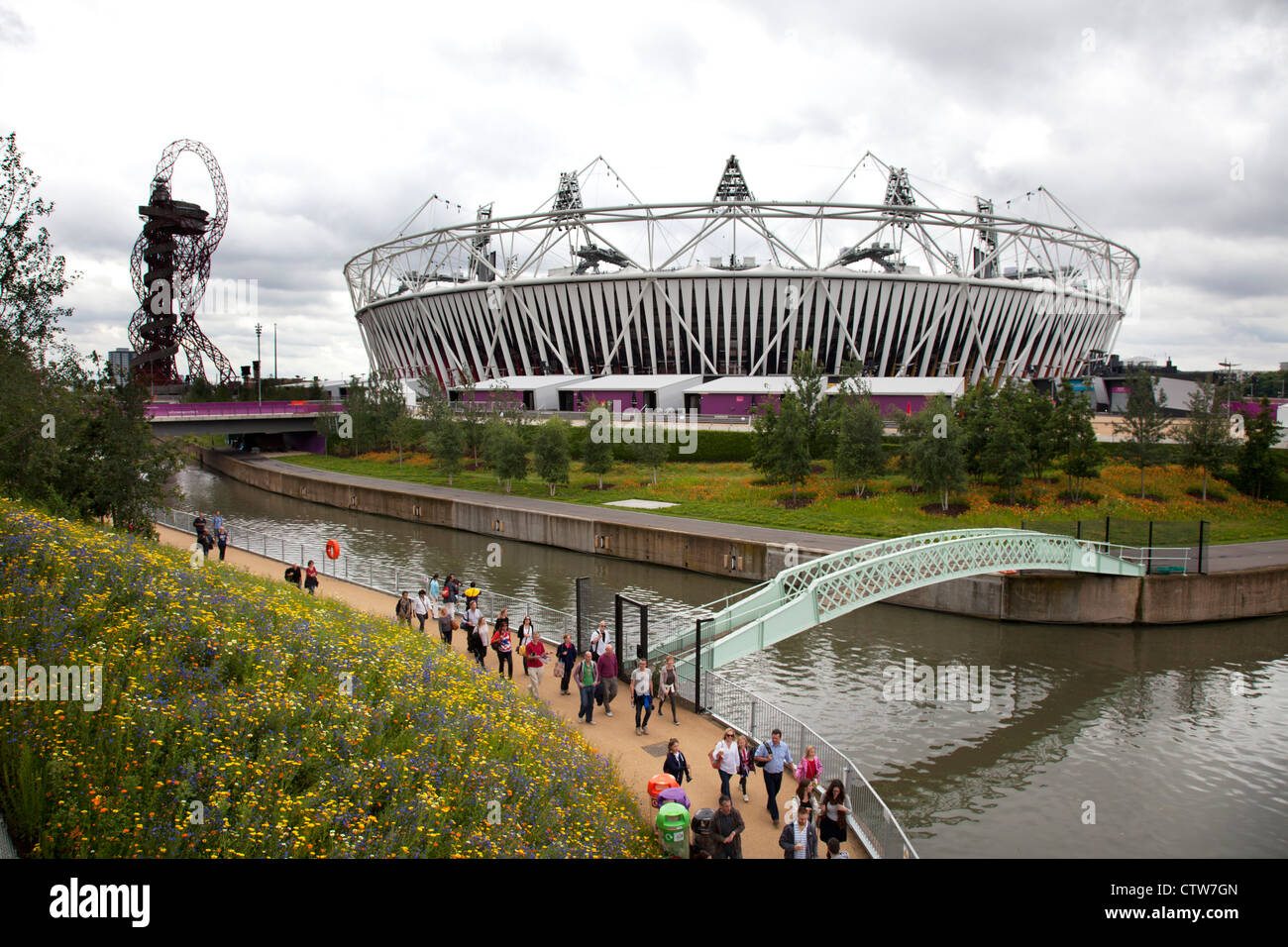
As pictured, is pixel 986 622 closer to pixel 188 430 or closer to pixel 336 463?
pixel 336 463

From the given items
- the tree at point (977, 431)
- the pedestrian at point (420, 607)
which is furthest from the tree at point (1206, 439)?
the pedestrian at point (420, 607)

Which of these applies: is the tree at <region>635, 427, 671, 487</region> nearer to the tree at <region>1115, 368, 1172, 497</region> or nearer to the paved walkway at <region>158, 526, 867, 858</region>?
the tree at <region>1115, 368, 1172, 497</region>

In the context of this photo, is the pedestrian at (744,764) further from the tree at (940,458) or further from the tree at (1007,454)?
the tree at (1007,454)

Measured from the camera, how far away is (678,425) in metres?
39.2

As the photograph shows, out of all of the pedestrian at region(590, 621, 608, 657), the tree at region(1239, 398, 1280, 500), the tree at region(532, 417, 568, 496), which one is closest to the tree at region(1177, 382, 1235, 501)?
the tree at region(1239, 398, 1280, 500)

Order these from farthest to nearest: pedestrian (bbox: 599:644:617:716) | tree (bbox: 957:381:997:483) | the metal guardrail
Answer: tree (bbox: 957:381:997:483), the metal guardrail, pedestrian (bbox: 599:644:617:716)

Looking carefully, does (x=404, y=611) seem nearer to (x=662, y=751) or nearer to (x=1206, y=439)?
(x=662, y=751)

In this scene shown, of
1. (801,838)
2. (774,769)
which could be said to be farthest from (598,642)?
(801,838)

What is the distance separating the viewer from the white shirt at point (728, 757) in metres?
8.45

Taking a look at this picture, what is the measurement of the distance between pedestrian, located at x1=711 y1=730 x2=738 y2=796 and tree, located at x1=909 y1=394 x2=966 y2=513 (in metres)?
20.6

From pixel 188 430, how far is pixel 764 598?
41856 millimetres

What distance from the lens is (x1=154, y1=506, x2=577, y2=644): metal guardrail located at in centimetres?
1629

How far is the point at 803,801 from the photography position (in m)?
7.93
